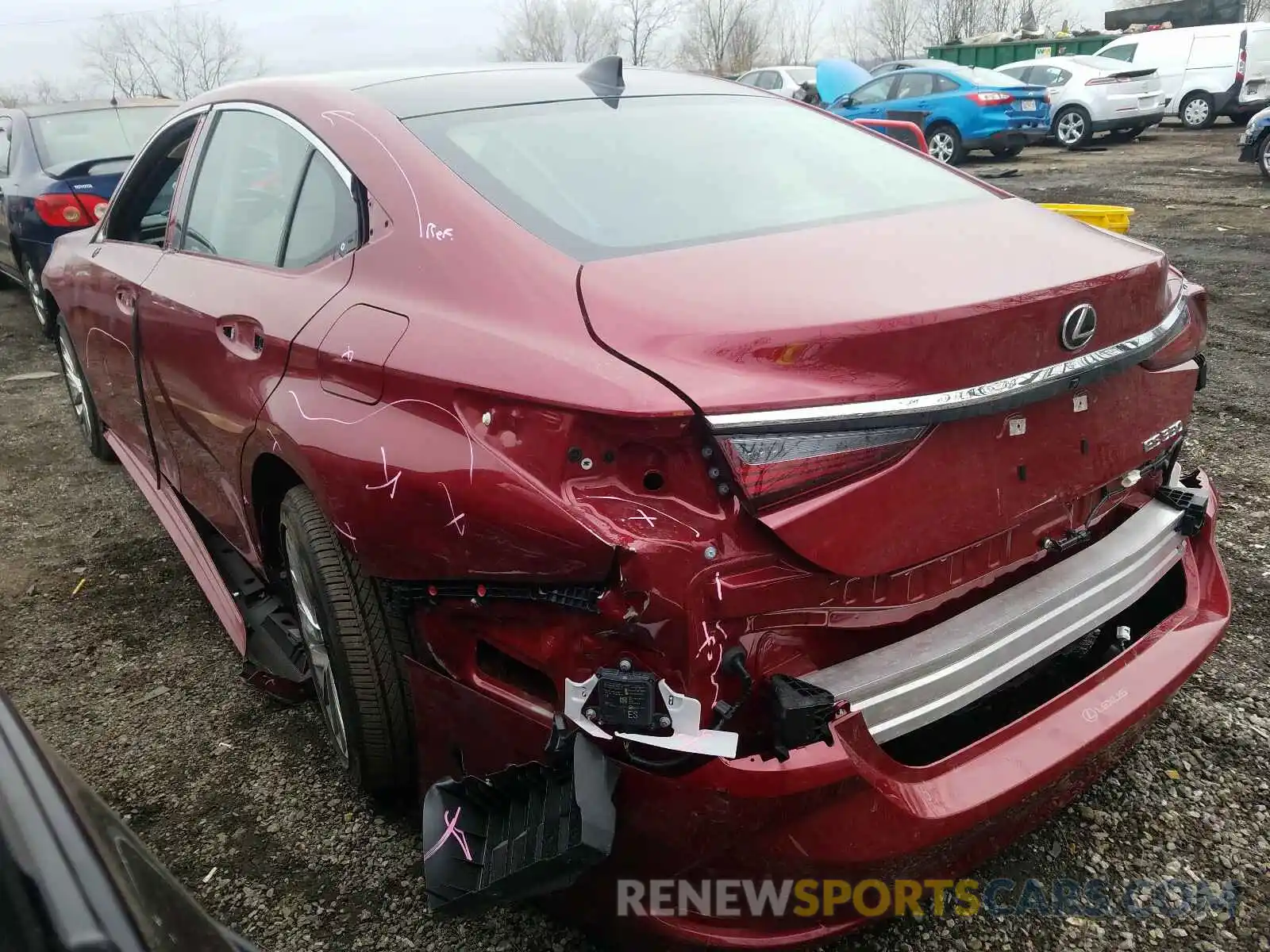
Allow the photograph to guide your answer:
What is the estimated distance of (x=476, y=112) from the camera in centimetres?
233

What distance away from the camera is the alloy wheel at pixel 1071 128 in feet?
57.4

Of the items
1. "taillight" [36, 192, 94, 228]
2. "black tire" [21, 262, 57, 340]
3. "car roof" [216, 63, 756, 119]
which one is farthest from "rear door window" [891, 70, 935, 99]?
"car roof" [216, 63, 756, 119]

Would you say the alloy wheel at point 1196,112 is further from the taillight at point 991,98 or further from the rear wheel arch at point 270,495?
the rear wheel arch at point 270,495

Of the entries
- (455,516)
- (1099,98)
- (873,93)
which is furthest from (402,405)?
(1099,98)

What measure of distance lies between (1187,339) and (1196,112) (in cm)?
→ 2045

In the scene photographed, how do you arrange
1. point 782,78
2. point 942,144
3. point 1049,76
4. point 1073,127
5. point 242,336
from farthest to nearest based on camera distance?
point 782,78
point 1049,76
point 1073,127
point 942,144
point 242,336

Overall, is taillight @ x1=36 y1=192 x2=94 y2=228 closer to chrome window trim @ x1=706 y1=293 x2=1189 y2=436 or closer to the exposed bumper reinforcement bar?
chrome window trim @ x1=706 y1=293 x2=1189 y2=436

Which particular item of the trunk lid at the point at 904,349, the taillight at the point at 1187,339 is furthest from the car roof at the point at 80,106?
the taillight at the point at 1187,339

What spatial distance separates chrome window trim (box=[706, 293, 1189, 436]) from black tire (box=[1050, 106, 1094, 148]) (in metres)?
17.9

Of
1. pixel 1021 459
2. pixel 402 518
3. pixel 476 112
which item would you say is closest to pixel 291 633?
pixel 402 518

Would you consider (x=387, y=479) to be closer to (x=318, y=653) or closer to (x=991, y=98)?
(x=318, y=653)

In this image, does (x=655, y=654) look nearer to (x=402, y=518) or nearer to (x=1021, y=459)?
(x=402, y=518)

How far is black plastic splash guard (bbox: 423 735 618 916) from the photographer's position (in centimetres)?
152

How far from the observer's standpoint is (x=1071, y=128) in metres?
17.6
